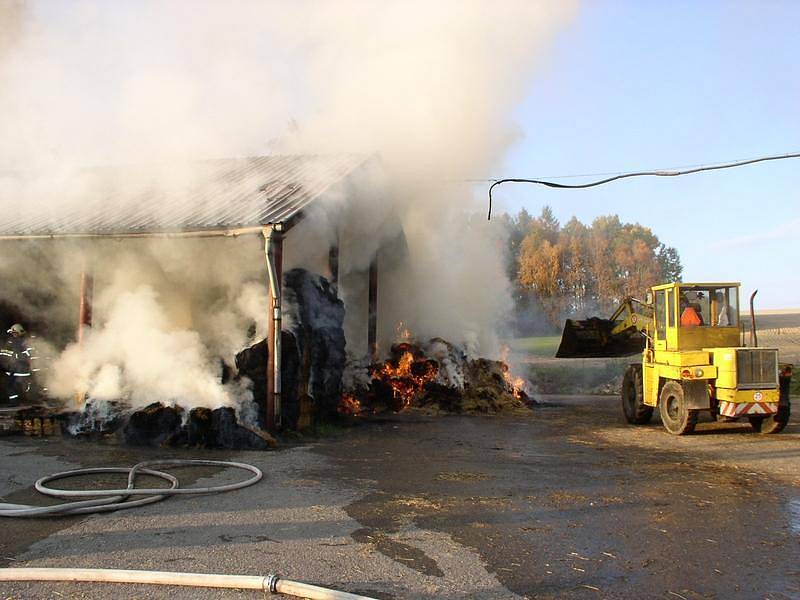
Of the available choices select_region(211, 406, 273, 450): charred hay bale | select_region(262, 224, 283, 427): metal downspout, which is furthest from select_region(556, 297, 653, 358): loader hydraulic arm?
select_region(211, 406, 273, 450): charred hay bale

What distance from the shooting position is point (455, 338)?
58.1ft

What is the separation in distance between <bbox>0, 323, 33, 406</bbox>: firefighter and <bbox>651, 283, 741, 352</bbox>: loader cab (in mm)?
12193

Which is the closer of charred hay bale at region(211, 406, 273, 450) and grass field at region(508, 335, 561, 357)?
charred hay bale at region(211, 406, 273, 450)

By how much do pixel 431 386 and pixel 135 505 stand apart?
A: 384 inches

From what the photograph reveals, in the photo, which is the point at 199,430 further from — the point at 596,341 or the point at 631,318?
the point at 596,341

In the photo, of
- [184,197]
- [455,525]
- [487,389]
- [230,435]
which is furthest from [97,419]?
[487,389]

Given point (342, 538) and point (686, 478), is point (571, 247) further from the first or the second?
point (342, 538)

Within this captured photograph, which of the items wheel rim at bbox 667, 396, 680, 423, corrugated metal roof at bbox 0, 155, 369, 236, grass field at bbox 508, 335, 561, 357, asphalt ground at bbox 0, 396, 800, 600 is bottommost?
asphalt ground at bbox 0, 396, 800, 600

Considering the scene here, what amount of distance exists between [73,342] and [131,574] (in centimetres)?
1080

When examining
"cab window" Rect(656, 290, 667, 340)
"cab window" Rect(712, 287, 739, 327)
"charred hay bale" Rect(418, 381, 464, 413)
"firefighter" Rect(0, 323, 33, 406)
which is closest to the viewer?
"cab window" Rect(712, 287, 739, 327)

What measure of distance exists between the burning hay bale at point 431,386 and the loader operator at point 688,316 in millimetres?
5217

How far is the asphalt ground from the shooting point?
169 inches

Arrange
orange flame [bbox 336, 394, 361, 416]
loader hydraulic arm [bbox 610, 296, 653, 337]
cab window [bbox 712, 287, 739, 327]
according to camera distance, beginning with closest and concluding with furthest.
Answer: cab window [bbox 712, 287, 739, 327] < loader hydraulic arm [bbox 610, 296, 653, 337] < orange flame [bbox 336, 394, 361, 416]

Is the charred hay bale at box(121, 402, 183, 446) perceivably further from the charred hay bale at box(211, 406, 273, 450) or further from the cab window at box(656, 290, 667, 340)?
the cab window at box(656, 290, 667, 340)
